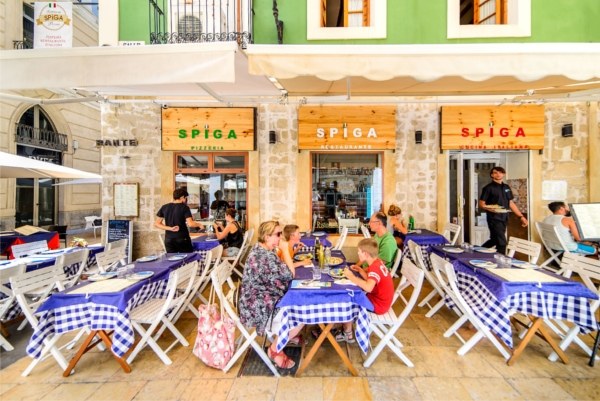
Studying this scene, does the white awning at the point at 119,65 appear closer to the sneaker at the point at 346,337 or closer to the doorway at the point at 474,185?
the sneaker at the point at 346,337

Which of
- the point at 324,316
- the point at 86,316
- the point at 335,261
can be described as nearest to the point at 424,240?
the point at 335,261

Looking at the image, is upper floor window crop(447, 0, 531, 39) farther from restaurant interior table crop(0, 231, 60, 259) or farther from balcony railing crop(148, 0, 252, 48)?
restaurant interior table crop(0, 231, 60, 259)

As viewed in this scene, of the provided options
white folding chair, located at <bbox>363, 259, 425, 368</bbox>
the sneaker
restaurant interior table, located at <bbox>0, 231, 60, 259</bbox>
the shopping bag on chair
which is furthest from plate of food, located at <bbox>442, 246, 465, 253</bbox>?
restaurant interior table, located at <bbox>0, 231, 60, 259</bbox>

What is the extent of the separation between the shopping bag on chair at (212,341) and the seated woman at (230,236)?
8.74 ft

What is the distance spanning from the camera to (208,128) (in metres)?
7.20

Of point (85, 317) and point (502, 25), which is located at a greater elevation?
point (502, 25)

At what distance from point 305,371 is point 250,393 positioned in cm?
60

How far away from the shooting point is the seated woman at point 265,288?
10.4ft

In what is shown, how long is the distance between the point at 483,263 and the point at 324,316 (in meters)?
2.23

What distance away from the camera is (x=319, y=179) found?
7.53 meters

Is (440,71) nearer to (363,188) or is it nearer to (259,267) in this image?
(259,267)

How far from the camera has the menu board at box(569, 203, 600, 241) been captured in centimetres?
394

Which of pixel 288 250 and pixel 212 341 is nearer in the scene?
pixel 212 341

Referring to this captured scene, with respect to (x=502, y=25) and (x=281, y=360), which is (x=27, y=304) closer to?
(x=281, y=360)
